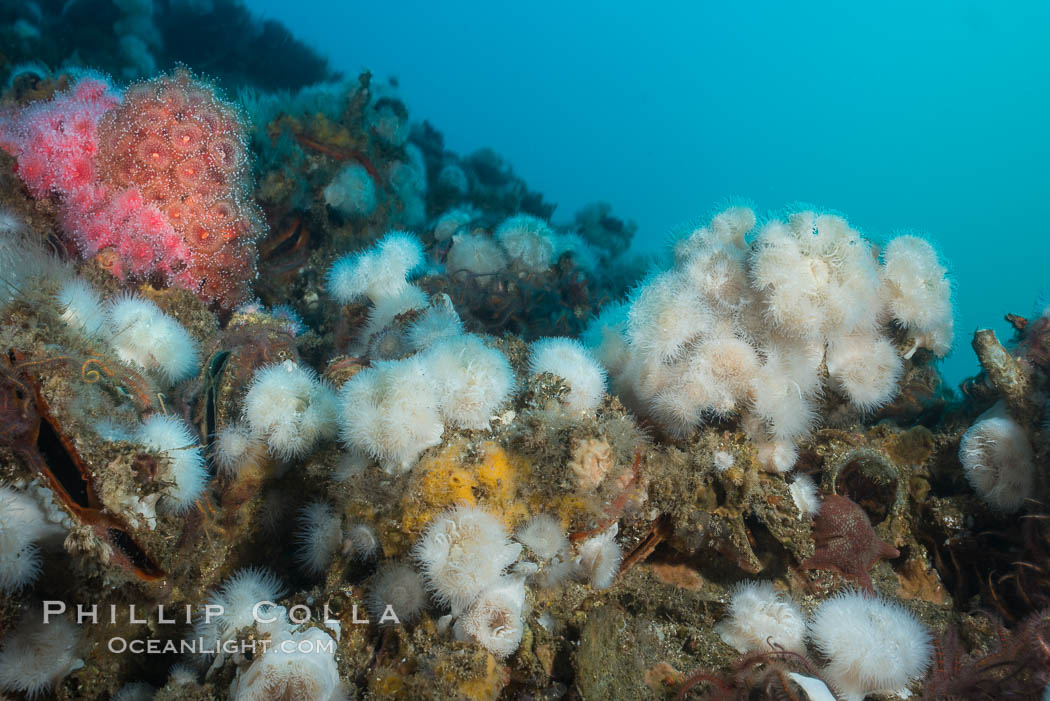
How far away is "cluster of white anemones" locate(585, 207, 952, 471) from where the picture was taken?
315 cm

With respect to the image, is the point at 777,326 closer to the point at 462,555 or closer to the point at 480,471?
the point at 480,471

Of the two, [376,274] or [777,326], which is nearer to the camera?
[777,326]

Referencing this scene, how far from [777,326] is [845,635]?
1.63 metres

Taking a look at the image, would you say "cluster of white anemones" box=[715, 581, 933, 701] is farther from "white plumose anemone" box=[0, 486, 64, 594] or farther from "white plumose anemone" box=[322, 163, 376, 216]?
"white plumose anemone" box=[322, 163, 376, 216]

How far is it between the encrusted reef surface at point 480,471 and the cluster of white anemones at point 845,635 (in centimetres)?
2

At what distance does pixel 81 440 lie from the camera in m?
2.07

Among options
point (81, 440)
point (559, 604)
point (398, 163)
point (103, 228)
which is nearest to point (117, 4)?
point (398, 163)

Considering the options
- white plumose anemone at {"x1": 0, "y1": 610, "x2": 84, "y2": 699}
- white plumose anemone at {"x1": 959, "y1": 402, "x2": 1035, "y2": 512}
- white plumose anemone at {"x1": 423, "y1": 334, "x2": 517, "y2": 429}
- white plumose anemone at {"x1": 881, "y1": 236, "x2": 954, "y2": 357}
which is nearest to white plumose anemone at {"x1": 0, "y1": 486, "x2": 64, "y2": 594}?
white plumose anemone at {"x1": 0, "y1": 610, "x2": 84, "y2": 699}

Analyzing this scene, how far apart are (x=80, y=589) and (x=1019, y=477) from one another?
189 inches

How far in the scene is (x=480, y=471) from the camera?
2508 millimetres

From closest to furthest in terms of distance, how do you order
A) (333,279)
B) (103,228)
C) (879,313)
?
(879,313)
(103,228)
(333,279)

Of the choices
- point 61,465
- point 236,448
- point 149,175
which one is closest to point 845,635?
point 236,448

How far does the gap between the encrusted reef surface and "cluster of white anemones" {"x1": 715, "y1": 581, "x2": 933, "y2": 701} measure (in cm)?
2

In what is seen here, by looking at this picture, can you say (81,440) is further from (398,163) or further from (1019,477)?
(398,163)
